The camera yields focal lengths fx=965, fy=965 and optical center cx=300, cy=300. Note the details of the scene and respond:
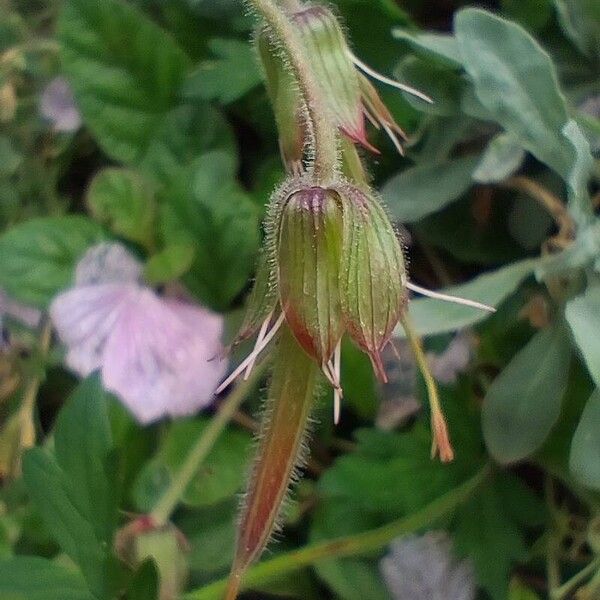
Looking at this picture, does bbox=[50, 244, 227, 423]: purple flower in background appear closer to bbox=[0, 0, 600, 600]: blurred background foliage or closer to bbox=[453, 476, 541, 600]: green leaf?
bbox=[0, 0, 600, 600]: blurred background foliage

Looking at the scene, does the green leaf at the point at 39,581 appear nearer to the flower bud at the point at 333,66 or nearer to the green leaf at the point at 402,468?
the green leaf at the point at 402,468

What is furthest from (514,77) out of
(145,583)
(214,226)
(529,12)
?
(145,583)

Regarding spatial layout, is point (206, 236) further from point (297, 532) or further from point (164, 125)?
point (297, 532)

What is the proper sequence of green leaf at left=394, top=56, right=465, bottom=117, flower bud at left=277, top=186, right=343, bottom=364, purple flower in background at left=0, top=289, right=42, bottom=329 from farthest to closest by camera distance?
purple flower in background at left=0, top=289, right=42, bottom=329
green leaf at left=394, top=56, right=465, bottom=117
flower bud at left=277, top=186, right=343, bottom=364

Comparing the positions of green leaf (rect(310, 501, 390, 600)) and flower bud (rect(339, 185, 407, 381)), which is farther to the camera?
green leaf (rect(310, 501, 390, 600))

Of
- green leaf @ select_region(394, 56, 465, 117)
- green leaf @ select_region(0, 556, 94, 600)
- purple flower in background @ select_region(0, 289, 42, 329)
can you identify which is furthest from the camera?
purple flower in background @ select_region(0, 289, 42, 329)

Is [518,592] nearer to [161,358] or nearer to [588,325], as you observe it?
[588,325]

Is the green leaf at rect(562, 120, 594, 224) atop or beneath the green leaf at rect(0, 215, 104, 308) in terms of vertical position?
atop

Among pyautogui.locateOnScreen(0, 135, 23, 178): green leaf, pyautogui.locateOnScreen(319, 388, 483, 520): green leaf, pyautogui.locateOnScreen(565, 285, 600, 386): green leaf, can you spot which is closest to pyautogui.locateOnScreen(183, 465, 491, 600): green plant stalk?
pyautogui.locateOnScreen(319, 388, 483, 520): green leaf
